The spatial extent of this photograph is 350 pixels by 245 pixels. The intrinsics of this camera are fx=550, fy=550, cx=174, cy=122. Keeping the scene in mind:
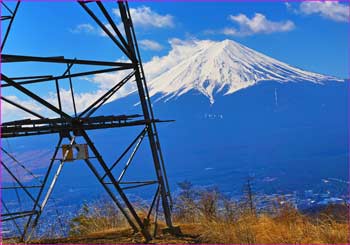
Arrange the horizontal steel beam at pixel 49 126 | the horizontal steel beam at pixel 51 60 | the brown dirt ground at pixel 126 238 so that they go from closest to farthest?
the horizontal steel beam at pixel 51 60 < the horizontal steel beam at pixel 49 126 < the brown dirt ground at pixel 126 238

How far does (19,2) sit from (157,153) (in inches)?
166

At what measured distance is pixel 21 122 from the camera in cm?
1048

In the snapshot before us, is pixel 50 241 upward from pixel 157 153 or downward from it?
downward

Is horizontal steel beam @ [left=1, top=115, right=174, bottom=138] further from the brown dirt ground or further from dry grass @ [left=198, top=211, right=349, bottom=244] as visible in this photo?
dry grass @ [left=198, top=211, right=349, bottom=244]

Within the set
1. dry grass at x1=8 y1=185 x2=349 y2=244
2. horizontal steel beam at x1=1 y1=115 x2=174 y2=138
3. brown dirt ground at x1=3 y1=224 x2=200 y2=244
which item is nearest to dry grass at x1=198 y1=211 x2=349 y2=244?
dry grass at x1=8 y1=185 x2=349 y2=244

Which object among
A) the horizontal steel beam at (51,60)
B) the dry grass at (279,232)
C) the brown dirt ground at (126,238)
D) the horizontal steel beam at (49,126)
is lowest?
the brown dirt ground at (126,238)

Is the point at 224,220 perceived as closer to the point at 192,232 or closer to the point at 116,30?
the point at 192,232

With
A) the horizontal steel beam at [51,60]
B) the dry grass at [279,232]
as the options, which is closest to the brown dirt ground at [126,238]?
the dry grass at [279,232]

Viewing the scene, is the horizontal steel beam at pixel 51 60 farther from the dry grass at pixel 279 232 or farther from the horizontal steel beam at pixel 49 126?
the dry grass at pixel 279 232

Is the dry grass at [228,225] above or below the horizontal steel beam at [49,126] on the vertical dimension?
below

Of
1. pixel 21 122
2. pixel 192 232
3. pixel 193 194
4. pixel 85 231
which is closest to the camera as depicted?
pixel 21 122

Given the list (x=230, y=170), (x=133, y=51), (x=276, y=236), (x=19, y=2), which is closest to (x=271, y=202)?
(x=276, y=236)

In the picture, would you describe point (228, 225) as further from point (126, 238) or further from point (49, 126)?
point (49, 126)

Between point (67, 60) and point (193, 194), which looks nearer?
point (67, 60)
